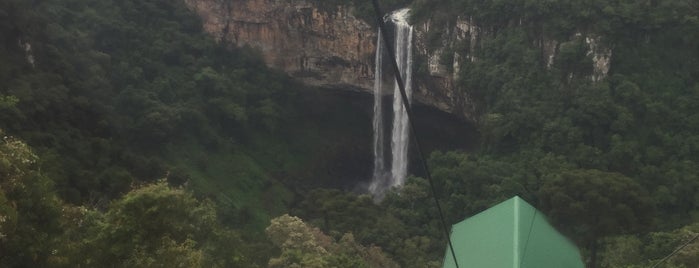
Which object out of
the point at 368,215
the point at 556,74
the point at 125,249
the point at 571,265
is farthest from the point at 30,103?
the point at 556,74

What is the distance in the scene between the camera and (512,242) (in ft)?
45.5

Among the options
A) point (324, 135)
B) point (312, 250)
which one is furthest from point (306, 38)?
point (312, 250)

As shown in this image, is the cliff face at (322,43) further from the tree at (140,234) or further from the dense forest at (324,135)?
the tree at (140,234)

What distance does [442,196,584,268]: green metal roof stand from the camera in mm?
13703

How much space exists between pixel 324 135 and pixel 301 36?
4483mm

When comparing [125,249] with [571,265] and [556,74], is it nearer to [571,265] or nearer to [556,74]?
[571,265]

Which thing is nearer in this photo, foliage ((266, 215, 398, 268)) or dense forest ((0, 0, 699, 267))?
foliage ((266, 215, 398, 268))

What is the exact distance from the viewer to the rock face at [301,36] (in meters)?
28.4

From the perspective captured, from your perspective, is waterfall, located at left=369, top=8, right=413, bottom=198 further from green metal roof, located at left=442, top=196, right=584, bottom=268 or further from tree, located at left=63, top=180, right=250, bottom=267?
tree, located at left=63, top=180, right=250, bottom=267

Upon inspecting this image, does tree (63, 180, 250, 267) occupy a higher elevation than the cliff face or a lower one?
lower

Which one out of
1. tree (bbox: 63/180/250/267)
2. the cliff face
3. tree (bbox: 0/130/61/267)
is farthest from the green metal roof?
the cliff face

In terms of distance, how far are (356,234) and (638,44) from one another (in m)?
11.3

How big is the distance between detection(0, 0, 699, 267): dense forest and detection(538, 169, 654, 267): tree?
0.15 feet

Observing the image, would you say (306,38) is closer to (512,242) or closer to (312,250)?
(312,250)
